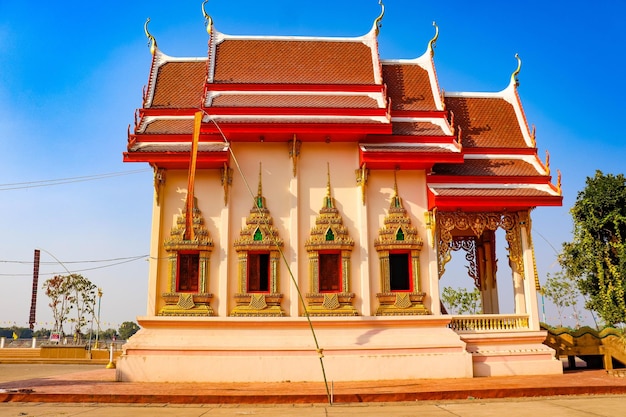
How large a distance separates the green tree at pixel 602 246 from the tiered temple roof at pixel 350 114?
12204mm

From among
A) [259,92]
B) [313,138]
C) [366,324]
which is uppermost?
[259,92]

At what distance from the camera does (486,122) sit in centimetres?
1568

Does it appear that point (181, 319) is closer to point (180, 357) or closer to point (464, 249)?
point (180, 357)

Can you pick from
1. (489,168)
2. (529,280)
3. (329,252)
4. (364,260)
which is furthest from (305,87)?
(529,280)

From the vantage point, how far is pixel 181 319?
1246 cm

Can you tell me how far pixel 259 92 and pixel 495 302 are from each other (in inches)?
362

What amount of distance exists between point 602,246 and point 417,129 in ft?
51.9

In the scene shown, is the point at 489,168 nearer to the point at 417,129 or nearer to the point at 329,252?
the point at 417,129

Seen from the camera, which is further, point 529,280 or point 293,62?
point 293,62

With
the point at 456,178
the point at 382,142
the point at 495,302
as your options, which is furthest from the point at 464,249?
the point at 382,142

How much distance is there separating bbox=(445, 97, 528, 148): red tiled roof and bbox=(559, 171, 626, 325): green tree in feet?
40.2

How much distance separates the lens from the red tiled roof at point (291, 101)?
13914mm

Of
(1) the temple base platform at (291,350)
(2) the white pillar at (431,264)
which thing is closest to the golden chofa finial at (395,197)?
(2) the white pillar at (431,264)

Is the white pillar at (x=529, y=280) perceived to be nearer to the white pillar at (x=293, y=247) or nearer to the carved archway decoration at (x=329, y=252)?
the carved archway decoration at (x=329, y=252)
